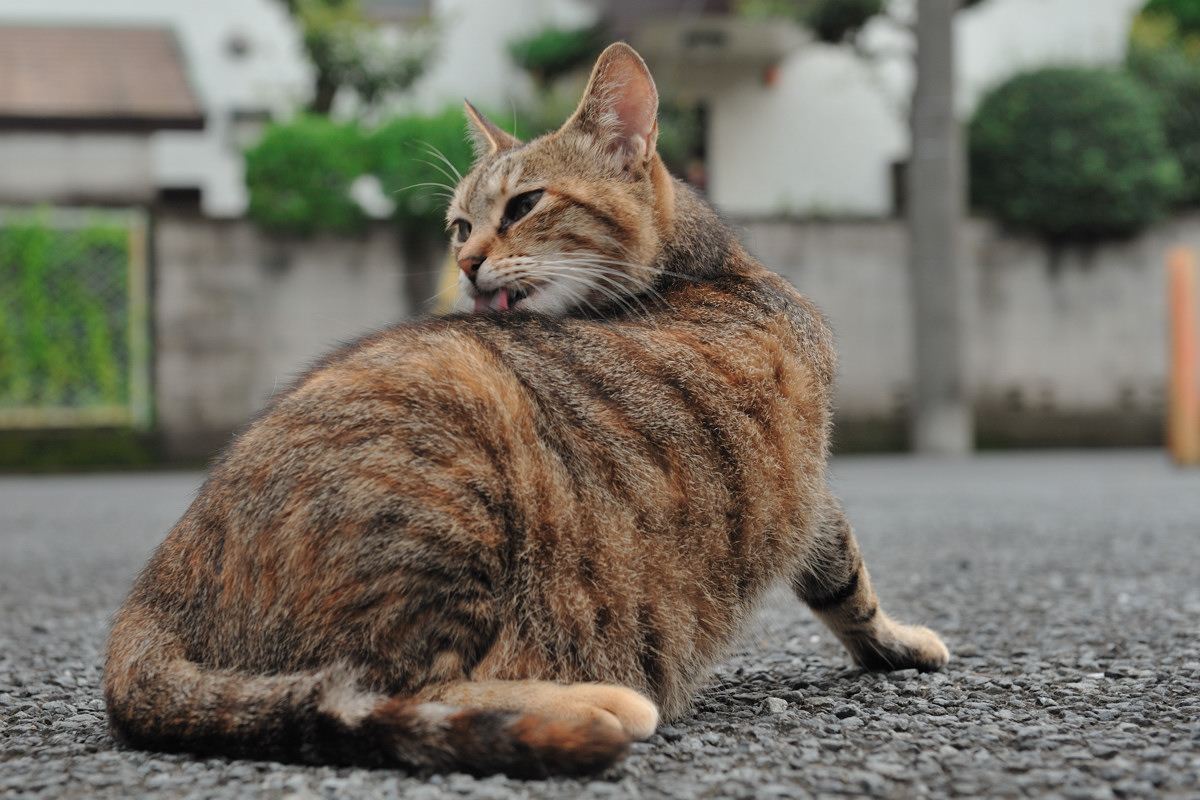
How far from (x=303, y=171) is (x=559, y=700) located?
1073 cm

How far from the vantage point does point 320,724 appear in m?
1.93

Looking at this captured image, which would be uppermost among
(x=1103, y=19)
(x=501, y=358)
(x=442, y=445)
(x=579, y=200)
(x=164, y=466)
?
(x=1103, y=19)

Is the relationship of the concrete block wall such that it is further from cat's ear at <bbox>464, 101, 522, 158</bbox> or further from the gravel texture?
cat's ear at <bbox>464, 101, 522, 158</bbox>

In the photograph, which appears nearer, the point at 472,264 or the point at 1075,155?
the point at 472,264

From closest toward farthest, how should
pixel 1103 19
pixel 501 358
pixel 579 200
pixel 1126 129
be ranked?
pixel 501 358 → pixel 579 200 → pixel 1126 129 → pixel 1103 19

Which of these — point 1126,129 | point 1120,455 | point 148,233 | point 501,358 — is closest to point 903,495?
point 1120,455

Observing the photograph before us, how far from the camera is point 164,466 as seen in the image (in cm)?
1177

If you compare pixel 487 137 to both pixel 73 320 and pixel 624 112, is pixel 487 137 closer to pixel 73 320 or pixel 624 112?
pixel 624 112

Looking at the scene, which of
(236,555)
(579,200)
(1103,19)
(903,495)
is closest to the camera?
(236,555)

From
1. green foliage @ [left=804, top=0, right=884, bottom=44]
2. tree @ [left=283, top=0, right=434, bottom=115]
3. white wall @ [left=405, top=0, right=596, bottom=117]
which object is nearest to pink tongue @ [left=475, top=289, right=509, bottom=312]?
green foliage @ [left=804, top=0, right=884, bottom=44]

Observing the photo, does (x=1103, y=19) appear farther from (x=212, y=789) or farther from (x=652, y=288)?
(x=212, y=789)

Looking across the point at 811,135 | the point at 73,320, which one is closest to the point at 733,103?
the point at 811,135

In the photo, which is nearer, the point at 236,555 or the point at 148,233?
the point at 236,555

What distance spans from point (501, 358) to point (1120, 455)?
11500mm
